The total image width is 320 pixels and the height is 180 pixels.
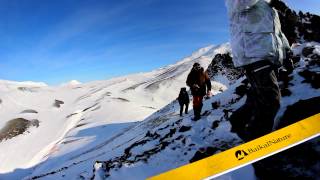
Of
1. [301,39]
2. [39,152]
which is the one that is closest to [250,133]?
[301,39]

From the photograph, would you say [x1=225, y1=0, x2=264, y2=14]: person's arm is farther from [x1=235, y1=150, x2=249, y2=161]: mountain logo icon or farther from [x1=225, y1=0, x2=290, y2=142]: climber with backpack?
[x1=235, y1=150, x2=249, y2=161]: mountain logo icon

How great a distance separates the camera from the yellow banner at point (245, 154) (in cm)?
393

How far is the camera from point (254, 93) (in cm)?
547

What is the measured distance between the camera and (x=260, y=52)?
521 cm

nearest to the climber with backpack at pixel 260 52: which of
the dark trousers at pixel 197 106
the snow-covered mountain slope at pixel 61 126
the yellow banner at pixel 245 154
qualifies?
the yellow banner at pixel 245 154

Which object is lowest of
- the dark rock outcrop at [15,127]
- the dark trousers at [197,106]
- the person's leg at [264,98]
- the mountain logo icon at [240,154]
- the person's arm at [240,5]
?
the mountain logo icon at [240,154]

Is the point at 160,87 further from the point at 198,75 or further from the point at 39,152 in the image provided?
the point at 198,75

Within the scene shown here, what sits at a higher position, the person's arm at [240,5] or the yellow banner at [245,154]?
the person's arm at [240,5]

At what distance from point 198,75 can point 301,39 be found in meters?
6.52

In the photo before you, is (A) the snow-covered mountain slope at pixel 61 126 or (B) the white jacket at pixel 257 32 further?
(A) the snow-covered mountain slope at pixel 61 126

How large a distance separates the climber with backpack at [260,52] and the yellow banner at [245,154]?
1.70 feet

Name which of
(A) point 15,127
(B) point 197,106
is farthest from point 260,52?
(A) point 15,127

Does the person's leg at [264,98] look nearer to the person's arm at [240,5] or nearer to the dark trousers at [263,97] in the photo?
the dark trousers at [263,97]

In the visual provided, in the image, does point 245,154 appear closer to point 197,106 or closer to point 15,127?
point 197,106
